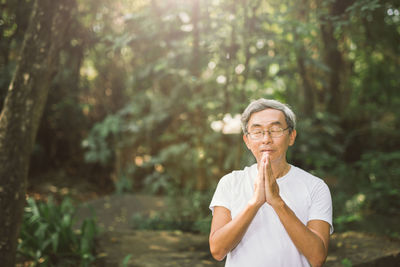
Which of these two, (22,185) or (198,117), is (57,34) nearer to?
(22,185)

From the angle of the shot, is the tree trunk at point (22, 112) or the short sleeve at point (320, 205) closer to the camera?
the short sleeve at point (320, 205)

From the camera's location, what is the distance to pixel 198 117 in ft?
22.4

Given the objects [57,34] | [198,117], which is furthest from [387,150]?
[57,34]

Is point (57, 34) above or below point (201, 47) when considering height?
below

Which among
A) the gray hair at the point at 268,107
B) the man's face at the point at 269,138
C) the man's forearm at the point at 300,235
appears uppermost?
the gray hair at the point at 268,107

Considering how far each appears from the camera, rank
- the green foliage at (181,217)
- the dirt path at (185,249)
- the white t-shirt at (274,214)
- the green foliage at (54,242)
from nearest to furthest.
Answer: the white t-shirt at (274,214), the dirt path at (185,249), the green foliage at (54,242), the green foliage at (181,217)

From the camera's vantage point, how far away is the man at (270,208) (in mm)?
1742

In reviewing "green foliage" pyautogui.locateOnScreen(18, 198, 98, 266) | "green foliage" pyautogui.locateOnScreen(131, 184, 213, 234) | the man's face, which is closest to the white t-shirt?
the man's face

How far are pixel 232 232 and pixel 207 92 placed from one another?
5.02 meters

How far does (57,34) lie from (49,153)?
22.4 feet

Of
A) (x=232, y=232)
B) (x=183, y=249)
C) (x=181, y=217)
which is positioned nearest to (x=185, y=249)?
(x=183, y=249)

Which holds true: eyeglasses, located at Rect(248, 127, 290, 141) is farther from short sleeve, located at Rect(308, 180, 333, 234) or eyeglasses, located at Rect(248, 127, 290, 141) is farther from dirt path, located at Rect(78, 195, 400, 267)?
dirt path, located at Rect(78, 195, 400, 267)

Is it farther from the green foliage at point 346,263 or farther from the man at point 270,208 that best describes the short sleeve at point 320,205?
the green foliage at point 346,263

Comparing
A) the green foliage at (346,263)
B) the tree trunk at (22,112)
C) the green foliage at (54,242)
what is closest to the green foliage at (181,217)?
the green foliage at (54,242)
